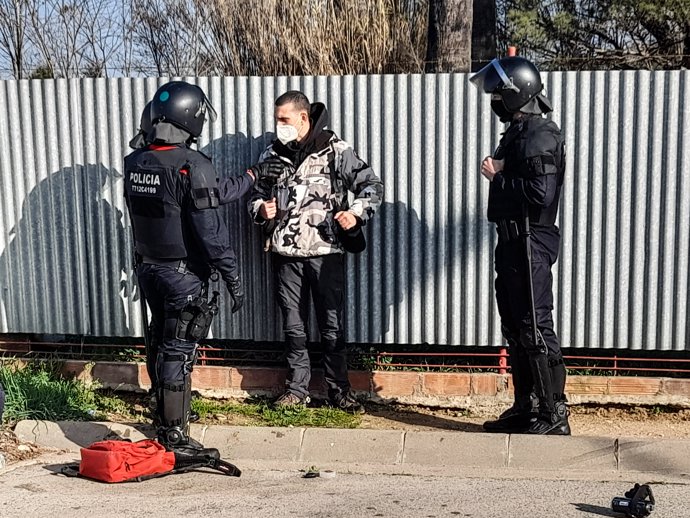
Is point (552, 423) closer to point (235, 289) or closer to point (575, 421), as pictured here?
point (575, 421)

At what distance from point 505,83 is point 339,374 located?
7.50 ft

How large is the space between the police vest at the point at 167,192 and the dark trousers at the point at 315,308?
3.27ft

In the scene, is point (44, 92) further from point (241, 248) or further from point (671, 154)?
point (671, 154)

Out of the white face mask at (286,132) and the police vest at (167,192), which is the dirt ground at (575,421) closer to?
the police vest at (167,192)

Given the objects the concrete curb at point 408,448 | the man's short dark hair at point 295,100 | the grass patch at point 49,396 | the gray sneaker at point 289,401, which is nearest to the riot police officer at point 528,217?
the concrete curb at point 408,448

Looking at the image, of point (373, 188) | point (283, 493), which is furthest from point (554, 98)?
point (283, 493)

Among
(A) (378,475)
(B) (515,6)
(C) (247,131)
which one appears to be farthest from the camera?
(B) (515,6)

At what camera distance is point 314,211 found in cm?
629

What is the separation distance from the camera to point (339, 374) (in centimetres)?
644

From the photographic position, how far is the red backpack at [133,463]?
5133 millimetres

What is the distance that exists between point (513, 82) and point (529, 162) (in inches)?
20.2

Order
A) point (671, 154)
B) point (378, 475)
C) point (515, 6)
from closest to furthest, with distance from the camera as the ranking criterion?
point (378, 475) < point (671, 154) < point (515, 6)

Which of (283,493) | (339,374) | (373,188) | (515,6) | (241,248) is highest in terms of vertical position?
(515,6)

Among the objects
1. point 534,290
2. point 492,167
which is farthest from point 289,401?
point 492,167
